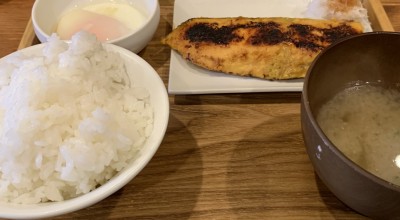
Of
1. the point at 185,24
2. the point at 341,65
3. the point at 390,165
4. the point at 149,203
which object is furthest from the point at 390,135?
the point at 185,24

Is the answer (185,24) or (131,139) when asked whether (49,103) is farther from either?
(185,24)

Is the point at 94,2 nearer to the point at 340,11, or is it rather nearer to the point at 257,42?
the point at 257,42

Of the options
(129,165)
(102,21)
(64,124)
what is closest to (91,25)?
(102,21)

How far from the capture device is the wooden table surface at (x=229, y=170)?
1.16 meters

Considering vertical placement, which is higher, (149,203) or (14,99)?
(14,99)

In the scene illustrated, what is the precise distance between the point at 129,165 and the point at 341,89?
0.66 m

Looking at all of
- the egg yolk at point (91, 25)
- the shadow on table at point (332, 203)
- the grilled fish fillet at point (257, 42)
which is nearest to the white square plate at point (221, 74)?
the grilled fish fillet at point (257, 42)

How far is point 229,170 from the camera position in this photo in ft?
4.12

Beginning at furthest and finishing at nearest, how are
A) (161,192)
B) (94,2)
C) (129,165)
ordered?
1. (94,2)
2. (161,192)
3. (129,165)

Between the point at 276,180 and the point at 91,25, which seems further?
the point at 91,25

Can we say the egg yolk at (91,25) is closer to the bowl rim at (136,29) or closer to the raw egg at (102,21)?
the raw egg at (102,21)

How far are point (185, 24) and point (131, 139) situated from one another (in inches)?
27.6

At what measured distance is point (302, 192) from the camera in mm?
1194

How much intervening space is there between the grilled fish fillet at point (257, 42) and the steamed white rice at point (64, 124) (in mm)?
392
